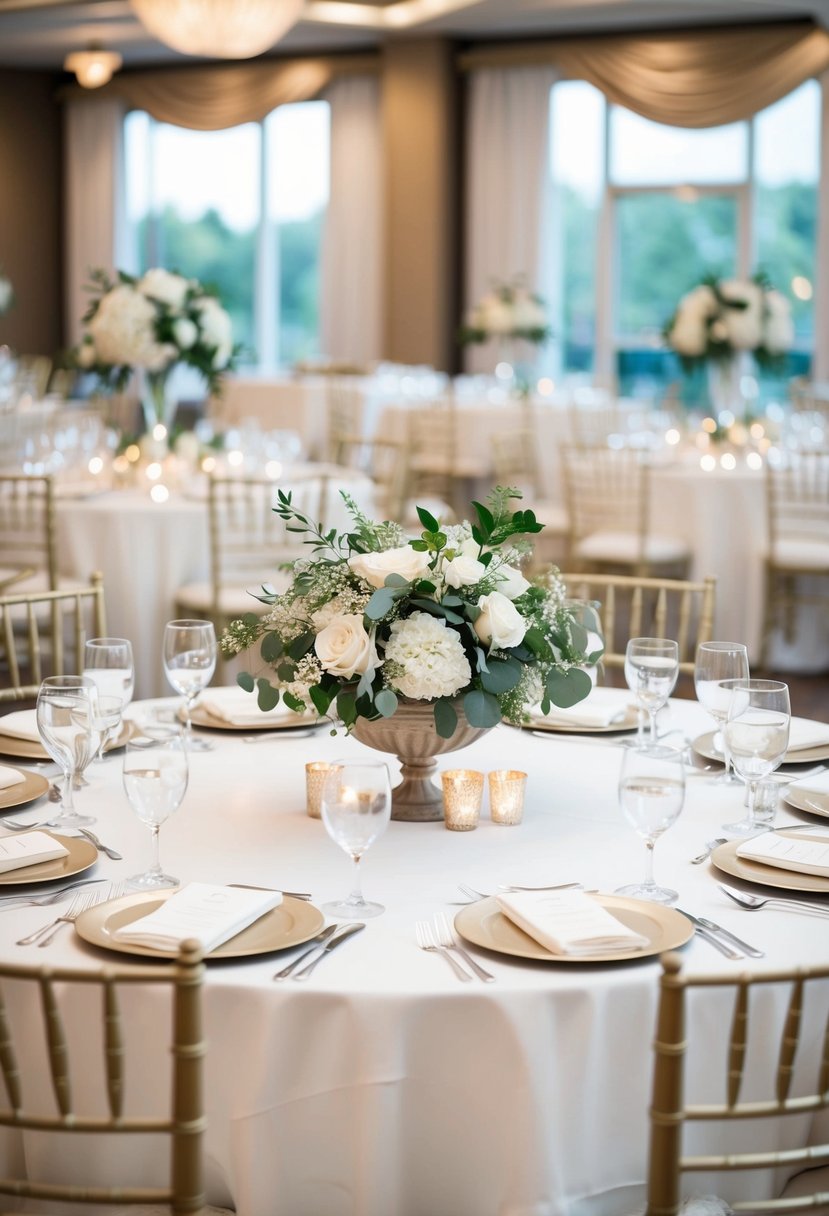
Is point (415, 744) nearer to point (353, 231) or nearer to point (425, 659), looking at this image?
point (425, 659)

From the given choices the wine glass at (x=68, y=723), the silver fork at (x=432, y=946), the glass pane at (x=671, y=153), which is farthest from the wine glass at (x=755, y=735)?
the glass pane at (x=671, y=153)

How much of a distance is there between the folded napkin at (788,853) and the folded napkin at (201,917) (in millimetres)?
663

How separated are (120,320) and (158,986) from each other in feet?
13.9

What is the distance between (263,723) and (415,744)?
0.62 m

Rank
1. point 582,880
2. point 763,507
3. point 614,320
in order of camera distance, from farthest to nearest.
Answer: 1. point 614,320
2. point 763,507
3. point 582,880

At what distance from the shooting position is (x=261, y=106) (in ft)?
43.0

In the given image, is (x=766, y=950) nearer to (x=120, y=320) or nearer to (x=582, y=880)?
(x=582, y=880)

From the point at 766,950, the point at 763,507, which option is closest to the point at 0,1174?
the point at 766,950

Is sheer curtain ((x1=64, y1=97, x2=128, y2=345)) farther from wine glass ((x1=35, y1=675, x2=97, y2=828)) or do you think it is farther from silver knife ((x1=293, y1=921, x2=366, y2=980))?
silver knife ((x1=293, y1=921, x2=366, y2=980))

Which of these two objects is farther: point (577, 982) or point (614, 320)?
point (614, 320)

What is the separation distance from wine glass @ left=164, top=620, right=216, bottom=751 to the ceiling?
30.3ft

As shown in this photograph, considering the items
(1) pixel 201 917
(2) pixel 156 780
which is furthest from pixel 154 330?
(1) pixel 201 917

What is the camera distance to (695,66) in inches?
447

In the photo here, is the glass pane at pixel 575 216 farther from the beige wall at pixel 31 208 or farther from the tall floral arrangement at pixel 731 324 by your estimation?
the tall floral arrangement at pixel 731 324
